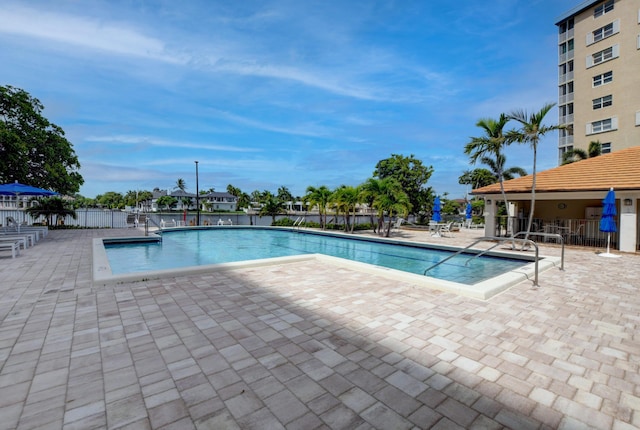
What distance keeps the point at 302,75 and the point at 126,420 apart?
69.2 ft

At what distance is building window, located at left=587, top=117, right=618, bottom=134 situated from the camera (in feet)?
82.5

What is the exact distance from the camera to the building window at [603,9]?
2584 centimetres

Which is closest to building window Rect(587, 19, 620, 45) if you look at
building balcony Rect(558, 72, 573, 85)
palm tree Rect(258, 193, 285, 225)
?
building balcony Rect(558, 72, 573, 85)

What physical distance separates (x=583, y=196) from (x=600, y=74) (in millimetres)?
23700

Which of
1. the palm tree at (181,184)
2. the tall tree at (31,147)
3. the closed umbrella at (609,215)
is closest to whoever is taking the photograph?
the closed umbrella at (609,215)

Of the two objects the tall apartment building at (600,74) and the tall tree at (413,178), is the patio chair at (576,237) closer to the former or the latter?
the tall tree at (413,178)

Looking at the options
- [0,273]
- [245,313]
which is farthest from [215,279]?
[0,273]

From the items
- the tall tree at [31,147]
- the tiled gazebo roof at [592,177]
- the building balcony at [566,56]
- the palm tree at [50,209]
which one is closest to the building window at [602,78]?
the building balcony at [566,56]

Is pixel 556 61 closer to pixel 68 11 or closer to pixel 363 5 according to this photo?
pixel 363 5

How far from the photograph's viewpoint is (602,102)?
86.1 ft

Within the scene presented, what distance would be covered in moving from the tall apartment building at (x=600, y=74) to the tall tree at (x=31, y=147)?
130 ft

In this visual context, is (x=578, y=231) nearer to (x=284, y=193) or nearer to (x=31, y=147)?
(x=31, y=147)

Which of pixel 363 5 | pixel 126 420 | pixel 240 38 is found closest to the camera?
pixel 126 420

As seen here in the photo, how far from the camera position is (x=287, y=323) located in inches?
150
